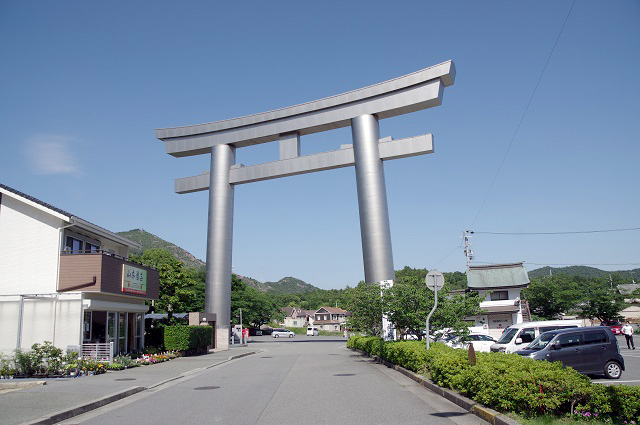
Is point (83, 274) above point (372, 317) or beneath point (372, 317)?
above

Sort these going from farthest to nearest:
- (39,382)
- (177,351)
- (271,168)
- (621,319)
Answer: (621,319), (271,168), (177,351), (39,382)

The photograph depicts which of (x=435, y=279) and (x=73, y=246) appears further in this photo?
(x=73, y=246)

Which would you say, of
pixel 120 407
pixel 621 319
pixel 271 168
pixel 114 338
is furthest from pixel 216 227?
pixel 621 319

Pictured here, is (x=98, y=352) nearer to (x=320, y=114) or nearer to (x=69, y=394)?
(x=69, y=394)

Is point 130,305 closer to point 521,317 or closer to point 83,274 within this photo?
point 83,274

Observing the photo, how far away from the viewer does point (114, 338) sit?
25203 millimetres

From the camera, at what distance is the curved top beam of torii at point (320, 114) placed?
3086 centimetres

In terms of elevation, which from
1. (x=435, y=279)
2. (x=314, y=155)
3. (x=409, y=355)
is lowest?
(x=409, y=355)

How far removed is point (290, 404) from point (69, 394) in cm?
614

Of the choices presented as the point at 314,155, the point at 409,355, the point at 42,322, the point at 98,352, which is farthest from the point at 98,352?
the point at 314,155

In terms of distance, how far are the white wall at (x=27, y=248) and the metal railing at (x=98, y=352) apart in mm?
2909

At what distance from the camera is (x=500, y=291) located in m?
49.2

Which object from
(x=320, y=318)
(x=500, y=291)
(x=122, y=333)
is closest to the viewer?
(x=122, y=333)

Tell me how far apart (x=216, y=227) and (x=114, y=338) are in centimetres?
1380
